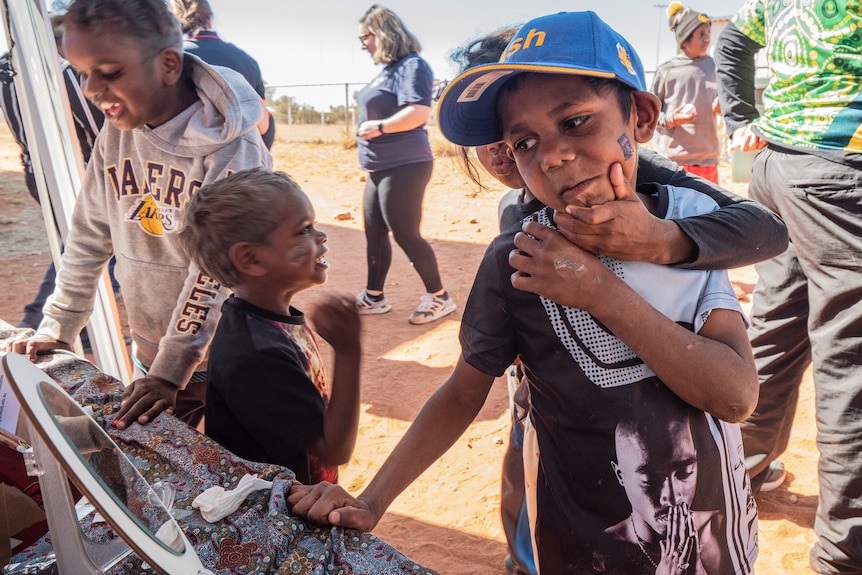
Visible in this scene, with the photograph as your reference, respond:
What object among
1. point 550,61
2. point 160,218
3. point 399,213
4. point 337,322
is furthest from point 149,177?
point 399,213

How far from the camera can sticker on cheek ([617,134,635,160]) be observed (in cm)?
124

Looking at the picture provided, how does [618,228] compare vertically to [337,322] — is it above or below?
above

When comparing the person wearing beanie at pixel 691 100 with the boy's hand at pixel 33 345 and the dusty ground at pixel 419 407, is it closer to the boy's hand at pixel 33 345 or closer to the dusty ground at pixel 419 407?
the dusty ground at pixel 419 407

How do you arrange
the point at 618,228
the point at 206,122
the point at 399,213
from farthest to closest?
the point at 399,213 < the point at 206,122 < the point at 618,228

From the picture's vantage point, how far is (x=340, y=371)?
1530 mm

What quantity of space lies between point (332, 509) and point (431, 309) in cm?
484

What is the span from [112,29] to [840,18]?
226cm

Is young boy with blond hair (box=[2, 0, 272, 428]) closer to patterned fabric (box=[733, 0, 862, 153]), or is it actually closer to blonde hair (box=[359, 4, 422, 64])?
patterned fabric (box=[733, 0, 862, 153])

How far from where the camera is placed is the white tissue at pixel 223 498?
1245 millimetres

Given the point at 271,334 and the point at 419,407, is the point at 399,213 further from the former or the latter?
the point at 271,334

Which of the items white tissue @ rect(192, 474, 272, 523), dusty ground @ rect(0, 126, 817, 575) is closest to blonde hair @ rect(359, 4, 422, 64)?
dusty ground @ rect(0, 126, 817, 575)

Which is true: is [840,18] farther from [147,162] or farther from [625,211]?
[147,162]

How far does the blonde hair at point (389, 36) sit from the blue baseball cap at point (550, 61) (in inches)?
158

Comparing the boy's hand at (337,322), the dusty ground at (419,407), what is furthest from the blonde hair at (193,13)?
the boy's hand at (337,322)
